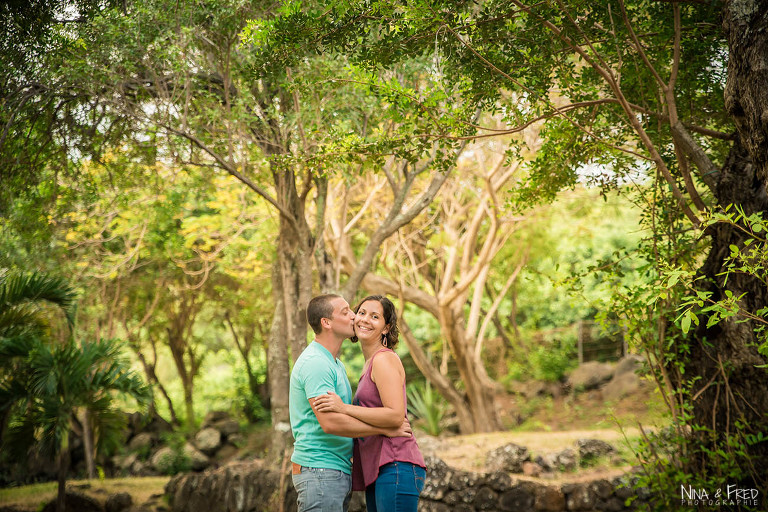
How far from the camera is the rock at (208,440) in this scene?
14.9 metres

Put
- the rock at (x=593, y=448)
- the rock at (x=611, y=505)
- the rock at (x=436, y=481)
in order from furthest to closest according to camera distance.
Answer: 1. the rock at (x=593, y=448)
2. the rock at (x=436, y=481)
3. the rock at (x=611, y=505)

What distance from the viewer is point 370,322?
2.91m

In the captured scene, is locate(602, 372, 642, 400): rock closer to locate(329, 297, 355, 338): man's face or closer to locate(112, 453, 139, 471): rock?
locate(112, 453, 139, 471): rock

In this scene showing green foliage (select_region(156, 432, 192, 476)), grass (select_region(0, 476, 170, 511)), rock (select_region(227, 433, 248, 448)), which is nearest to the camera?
grass (select_region(0, 476, 170, 511))

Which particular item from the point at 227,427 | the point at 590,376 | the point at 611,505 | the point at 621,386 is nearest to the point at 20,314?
the point at 611,505

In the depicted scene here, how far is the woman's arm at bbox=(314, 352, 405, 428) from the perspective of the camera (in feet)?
8.49

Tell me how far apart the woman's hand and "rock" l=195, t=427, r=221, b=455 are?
1354 centimetres

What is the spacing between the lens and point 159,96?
5.93 metres

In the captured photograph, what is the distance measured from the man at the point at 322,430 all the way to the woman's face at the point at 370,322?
9cm

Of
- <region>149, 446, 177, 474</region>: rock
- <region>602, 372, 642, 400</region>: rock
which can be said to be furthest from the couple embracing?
<region>602, 372, 642, 400</region>: rock

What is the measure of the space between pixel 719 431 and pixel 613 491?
2.81m

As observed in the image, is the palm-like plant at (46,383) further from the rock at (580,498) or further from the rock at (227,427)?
the rock at (227,427)

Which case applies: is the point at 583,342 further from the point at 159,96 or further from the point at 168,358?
the point at 168,358

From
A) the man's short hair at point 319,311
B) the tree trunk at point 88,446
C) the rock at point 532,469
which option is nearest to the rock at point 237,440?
the tree trunk at point 88,446
